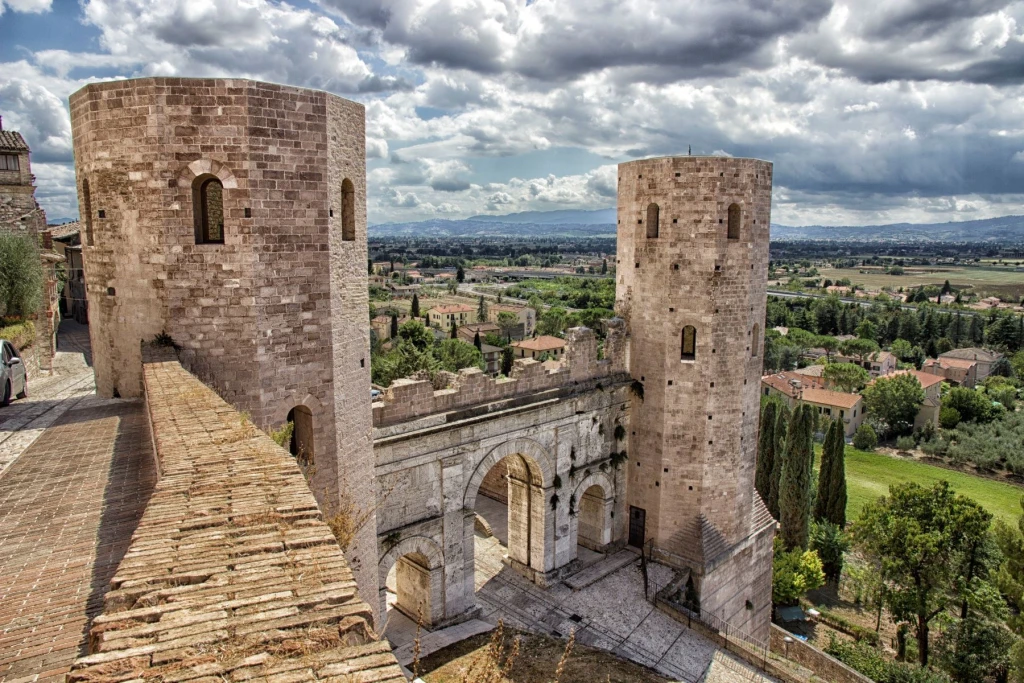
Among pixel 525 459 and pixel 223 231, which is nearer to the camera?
pixel 223 231

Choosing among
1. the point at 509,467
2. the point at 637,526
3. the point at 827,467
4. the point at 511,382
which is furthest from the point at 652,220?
the point at 827,467

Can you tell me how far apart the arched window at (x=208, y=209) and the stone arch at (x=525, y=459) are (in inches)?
354

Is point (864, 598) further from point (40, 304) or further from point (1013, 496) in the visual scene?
point (40, 304)

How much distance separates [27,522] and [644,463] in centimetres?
1614

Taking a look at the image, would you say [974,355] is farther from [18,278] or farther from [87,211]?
[87,211]

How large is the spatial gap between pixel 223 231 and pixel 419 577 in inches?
412

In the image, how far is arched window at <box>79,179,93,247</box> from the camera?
31.8 feet

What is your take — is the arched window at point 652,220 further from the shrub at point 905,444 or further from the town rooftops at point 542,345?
the shrub at point 905,444

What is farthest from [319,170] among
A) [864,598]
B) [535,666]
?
[864,598]

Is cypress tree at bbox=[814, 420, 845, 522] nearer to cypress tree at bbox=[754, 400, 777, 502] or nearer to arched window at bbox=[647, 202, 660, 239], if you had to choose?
cypress tree at bbox=[754, 400, 777, 502]

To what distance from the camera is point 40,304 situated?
2442cm

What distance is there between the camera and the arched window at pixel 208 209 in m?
9.24

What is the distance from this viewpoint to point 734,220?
18.3 metres

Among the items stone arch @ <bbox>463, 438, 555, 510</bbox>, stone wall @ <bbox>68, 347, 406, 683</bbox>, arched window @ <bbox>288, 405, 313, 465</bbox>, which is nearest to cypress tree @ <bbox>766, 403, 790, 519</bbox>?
stone arch @ <bbox>463, 438, 555, 510</bbox>
